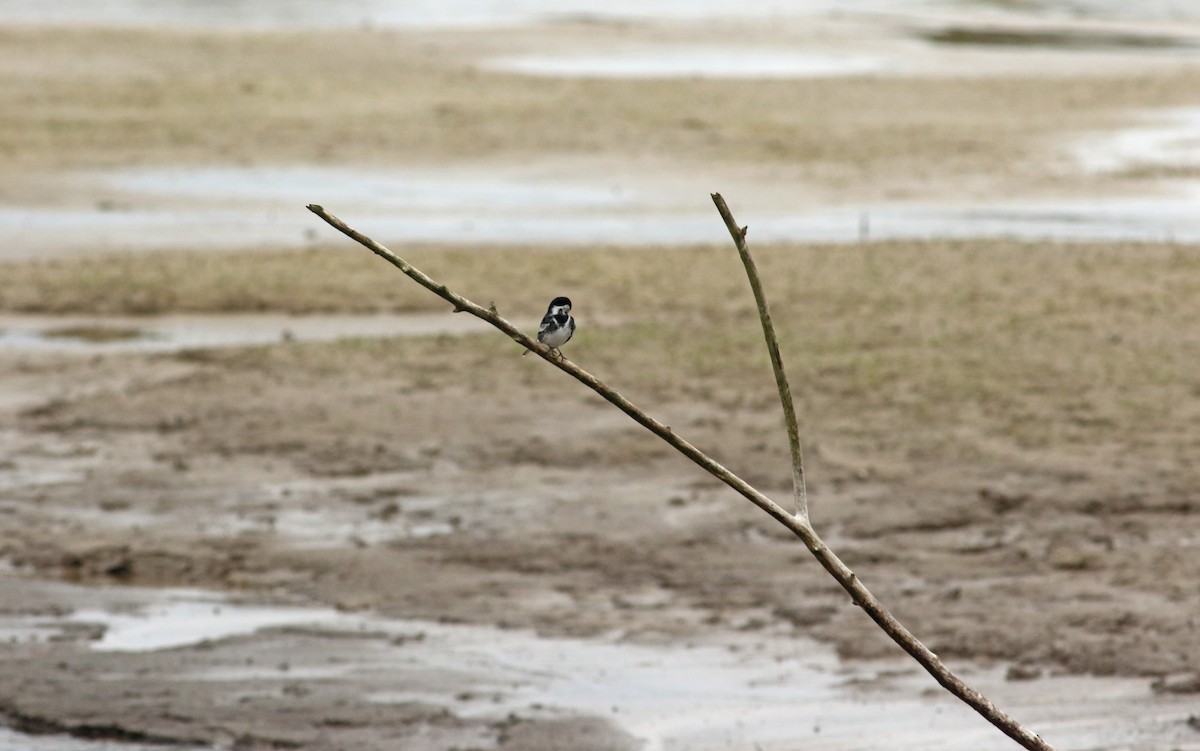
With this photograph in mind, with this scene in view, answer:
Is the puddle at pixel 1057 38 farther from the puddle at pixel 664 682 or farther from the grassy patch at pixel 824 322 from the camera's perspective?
the puddle at pixel 664 682

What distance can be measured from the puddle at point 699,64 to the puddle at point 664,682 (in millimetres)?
21404

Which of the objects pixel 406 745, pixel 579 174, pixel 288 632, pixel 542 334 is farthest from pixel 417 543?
pixel 579 174

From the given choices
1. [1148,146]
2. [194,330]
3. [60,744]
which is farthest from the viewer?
[1148,146]

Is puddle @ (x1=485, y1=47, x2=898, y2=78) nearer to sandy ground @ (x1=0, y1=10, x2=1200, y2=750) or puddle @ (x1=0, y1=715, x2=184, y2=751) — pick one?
sandy ground @ (x1=0, y1=10, x2=1200, y2=750)

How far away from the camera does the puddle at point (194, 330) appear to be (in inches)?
584

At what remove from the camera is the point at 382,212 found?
20938 mm

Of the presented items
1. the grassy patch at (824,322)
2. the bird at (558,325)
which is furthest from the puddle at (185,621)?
the bird at (558,325)

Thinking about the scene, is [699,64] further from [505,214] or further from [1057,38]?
[505,214]

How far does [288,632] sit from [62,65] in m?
22.7

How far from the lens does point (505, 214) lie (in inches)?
824

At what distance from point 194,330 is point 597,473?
554cm

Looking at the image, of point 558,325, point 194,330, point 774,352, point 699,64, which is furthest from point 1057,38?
point 774,352

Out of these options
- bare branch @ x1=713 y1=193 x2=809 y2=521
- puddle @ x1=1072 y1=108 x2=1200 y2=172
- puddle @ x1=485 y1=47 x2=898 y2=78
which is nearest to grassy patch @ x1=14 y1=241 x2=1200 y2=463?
puddle @ x1=1072 y1=108 x2=1200 y2=172

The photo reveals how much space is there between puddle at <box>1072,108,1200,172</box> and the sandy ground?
19.2ft
